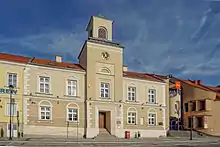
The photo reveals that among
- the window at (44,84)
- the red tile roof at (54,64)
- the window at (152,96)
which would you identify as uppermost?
the red tile roof at (54,64)

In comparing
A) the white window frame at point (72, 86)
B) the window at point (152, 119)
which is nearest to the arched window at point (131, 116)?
the window at point (152, 119)

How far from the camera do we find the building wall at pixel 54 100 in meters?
32.5

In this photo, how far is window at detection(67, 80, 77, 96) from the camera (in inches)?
1378

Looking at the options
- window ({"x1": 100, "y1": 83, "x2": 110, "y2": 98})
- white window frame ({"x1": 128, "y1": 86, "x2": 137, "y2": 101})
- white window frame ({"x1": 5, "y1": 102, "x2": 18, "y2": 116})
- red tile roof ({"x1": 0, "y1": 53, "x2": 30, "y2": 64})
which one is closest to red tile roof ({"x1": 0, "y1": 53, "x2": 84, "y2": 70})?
red tile roof ({"x1": 0, "y1": 53, "x2": 30, "y2": 64})

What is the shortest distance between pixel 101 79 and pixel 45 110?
23.4 feet

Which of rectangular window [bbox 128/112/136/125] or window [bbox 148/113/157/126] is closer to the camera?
rectangular window [bbox 128/112/136/125]

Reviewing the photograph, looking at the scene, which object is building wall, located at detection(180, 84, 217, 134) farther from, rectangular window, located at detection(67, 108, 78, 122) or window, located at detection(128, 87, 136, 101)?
rectangular window, located at detection(67, 108, 78, 122)

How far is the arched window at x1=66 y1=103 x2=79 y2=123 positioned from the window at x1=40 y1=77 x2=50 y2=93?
2811 mm

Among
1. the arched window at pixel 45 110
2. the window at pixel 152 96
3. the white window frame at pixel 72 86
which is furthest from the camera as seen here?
the window at pixel 152 96

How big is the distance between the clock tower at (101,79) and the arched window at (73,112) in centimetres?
116

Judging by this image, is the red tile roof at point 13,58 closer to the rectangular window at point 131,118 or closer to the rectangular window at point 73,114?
the rectangular window at point 73,114

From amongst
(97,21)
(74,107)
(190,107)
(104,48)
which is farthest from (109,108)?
(190,107)

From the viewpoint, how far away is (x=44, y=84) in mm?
33781

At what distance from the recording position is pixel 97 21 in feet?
128
